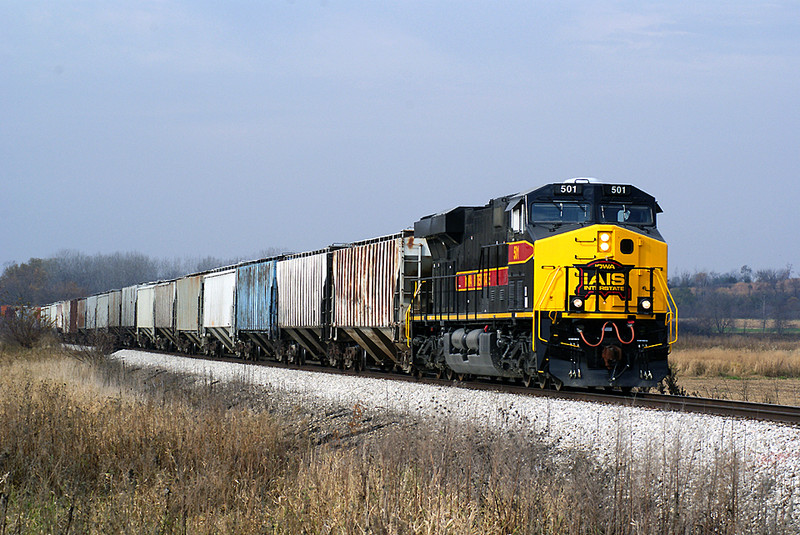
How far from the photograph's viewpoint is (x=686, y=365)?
33.1 metres

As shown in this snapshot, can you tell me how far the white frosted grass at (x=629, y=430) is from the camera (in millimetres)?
7469

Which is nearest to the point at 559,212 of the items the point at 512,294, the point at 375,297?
the point at 512,294

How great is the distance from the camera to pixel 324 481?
726cm

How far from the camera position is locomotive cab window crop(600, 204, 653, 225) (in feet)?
46.0

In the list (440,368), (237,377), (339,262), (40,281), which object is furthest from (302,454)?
(40,281)

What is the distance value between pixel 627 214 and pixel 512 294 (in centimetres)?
234

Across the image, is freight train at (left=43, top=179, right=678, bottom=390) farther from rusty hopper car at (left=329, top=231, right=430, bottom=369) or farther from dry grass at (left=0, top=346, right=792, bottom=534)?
dry grass at (left=0, top=346, right=792, bottom=534)

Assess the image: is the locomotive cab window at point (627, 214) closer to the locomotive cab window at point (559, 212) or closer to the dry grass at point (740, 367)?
the locomotive cab window at point (559, 212)

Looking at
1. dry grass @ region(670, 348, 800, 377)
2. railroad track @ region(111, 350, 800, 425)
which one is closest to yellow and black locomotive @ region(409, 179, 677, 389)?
railroad track @ region(111, 350, 800, 425)

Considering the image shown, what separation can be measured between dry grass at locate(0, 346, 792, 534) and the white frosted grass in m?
0.11

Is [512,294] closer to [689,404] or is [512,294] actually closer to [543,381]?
[543,381]

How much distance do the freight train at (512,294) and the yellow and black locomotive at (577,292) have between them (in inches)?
0.8

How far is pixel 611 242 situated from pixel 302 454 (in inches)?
258

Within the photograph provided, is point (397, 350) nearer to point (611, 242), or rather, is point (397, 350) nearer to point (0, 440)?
point (611, 242)
